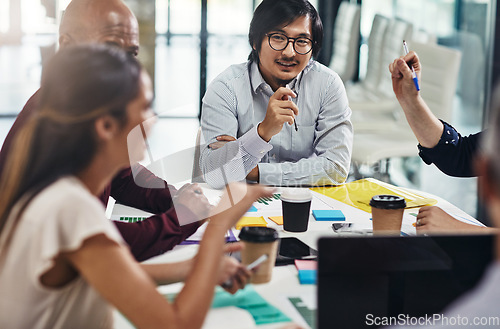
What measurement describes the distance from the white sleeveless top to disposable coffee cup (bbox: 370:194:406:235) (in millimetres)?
826

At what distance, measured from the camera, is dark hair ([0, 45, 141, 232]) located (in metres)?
1.00

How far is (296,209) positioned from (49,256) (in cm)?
86

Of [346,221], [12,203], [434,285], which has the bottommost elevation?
[346,221]

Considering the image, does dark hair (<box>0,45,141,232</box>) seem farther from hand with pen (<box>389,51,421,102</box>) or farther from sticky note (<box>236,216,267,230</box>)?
hand with pen (<box>389,51,421,102</box>)

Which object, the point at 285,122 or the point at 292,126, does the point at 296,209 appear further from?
the point at 292,126

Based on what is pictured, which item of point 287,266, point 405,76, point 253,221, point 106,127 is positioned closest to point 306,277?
point 287,266

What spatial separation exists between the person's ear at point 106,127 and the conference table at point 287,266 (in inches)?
13.0

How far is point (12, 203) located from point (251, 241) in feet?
1.69

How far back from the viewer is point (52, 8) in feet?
17.9

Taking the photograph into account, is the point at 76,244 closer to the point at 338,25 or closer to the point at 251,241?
the point at 251,241

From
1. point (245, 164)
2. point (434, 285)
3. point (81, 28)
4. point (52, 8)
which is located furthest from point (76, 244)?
point (52, 8)

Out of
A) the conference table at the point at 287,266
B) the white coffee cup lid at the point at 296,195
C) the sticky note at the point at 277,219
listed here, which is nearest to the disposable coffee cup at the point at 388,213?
the conference table at the point at 287,266

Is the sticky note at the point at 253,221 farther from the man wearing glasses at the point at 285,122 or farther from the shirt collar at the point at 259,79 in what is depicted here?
the shirt collar at the point at 259,79

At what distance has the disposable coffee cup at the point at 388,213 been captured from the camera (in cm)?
163
